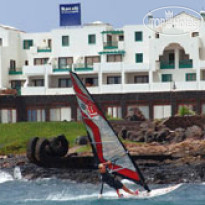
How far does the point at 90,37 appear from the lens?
307ft

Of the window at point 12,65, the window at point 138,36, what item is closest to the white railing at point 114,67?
the window at point 138,36

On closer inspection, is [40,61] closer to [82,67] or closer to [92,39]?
[82,67]

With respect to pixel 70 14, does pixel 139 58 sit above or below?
below

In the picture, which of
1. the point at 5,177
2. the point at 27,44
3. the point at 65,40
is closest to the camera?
the point at 5,177

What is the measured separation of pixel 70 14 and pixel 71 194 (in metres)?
52.0

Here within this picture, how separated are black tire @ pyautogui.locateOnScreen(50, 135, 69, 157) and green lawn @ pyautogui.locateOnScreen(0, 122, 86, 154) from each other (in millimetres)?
7361

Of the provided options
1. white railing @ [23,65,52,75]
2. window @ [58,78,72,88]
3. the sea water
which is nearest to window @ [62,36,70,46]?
white railing @ [23,65,52,75]

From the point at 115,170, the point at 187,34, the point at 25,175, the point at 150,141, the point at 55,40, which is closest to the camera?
the point at 115,170

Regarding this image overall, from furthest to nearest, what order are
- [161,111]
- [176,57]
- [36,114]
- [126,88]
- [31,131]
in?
[176,57], [126,88], [36,114], [161,111], [31,131]

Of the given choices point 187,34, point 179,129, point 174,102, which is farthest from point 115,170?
point 187,34

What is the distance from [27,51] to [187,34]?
63.7ft

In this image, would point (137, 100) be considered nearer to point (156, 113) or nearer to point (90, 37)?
point (156, 113)

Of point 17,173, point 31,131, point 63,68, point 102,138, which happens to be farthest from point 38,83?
point 102,138

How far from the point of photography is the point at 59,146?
58.4 metres
